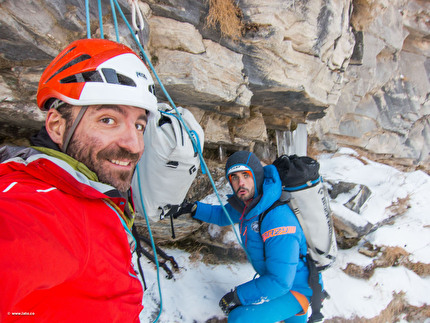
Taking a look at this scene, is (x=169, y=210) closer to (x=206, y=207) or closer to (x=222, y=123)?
(x=206, y=207)

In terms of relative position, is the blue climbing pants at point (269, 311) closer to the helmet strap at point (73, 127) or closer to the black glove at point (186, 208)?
the black glove at point (186, 208)

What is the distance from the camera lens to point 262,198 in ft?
8.99

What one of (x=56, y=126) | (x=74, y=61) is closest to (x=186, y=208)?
(x=56, y=126)

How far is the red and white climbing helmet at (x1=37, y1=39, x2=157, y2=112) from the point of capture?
4.41 feet

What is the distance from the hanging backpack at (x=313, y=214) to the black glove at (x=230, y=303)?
98cm

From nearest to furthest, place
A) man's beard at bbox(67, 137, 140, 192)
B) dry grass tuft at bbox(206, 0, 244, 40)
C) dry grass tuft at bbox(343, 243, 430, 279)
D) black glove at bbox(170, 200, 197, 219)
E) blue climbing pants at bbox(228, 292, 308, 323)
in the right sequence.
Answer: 1. man's beard at bbox(67, 137, 140, 192)
2. blue climbing pants at bbox(228, 292, 308, 323)
3. black glove at bbox(170, 200, 197, 219)
4. dry grass tuft at bbox(206, 0, 244, 40)
5. dry grass tuft at bbox(343, 243, 430, 279)

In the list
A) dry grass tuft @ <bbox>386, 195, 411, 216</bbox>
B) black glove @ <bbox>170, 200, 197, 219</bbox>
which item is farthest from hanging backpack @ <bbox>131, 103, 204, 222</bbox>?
dry grass tuft @ <bbox>386, 195, 411, 216</bbox>

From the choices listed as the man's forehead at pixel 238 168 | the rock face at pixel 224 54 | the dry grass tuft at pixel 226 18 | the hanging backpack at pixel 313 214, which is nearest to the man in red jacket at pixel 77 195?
the rock face at pixel 224 54

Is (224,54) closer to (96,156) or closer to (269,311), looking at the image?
(96,156)

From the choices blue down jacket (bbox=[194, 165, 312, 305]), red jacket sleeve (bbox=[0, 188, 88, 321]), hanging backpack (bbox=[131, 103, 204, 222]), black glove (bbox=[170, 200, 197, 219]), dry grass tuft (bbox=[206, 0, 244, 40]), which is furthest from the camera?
dry grass tuft (bbox=[206, 0, 244, 40])

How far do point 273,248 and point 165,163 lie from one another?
1560 millimetres

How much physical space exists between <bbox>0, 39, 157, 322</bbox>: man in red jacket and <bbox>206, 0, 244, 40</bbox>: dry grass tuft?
2902mm

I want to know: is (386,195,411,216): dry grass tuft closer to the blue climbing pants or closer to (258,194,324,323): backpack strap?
(258,194,324,323): backpack strap

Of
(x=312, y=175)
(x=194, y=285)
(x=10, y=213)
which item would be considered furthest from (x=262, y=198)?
(x=10, y=213)
